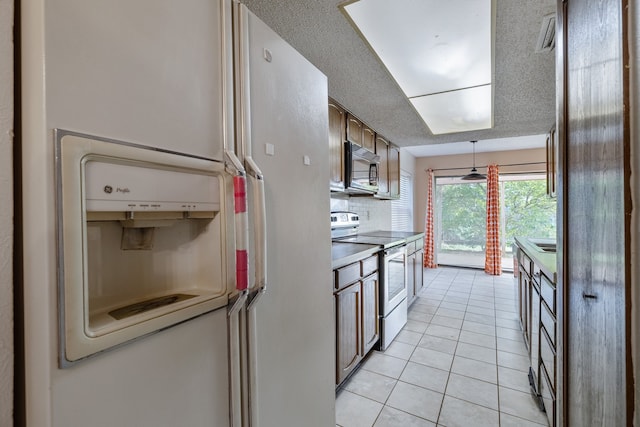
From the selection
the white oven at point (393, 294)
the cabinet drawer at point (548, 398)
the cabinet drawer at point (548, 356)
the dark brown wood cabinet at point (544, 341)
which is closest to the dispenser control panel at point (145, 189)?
the dark brown wood cabinet at point (544, 341)

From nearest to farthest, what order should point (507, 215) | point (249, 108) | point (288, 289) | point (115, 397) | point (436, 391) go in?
1. point (115, 397)
2. point (249, 108)
3. point (288, 289)
4. point (436, 391)
5. point (507, 215)

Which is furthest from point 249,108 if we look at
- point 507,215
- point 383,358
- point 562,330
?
point 507,215

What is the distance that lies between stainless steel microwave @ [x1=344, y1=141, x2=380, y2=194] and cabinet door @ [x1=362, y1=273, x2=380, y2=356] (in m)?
0.94

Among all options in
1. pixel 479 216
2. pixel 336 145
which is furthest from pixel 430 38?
pixel 479 216

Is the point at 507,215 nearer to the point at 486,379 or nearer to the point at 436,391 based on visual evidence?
the point at 486,379

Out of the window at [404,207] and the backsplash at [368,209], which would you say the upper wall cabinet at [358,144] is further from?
the window at [404,207]

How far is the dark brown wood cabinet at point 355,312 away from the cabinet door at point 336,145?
2.48 feet

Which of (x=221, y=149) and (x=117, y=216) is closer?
(x=117, y=216)

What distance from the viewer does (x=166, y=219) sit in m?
0.74

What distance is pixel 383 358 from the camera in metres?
2.44

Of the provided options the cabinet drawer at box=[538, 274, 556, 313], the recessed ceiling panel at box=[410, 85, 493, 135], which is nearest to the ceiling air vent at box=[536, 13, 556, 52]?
the recessed ceiling panel at box=[410, 85, 493, 135]

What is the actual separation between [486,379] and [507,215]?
430cm

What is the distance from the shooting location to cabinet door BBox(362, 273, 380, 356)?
7.32 feet

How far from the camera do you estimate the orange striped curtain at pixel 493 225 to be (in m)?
5.30
